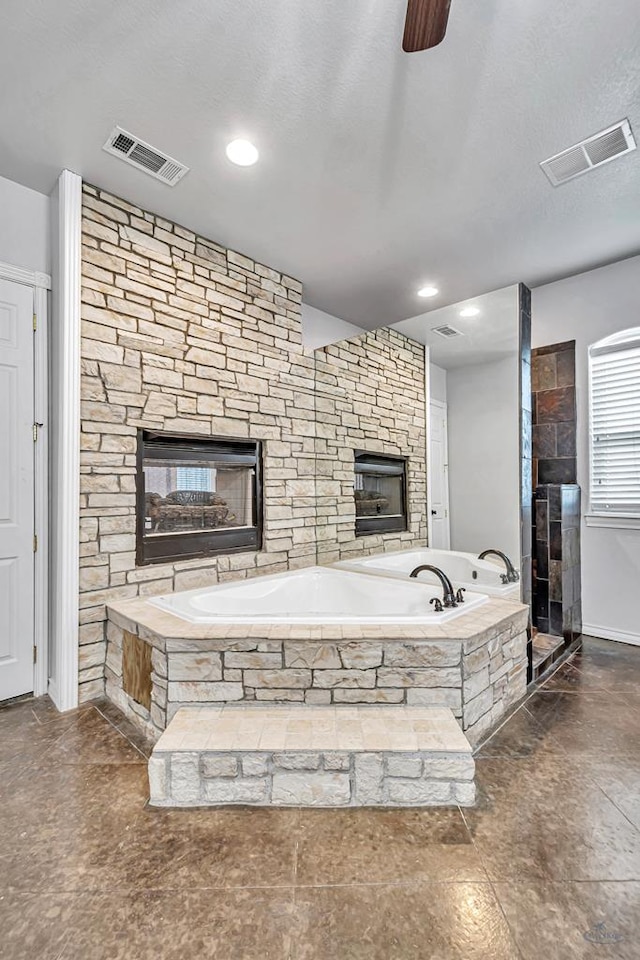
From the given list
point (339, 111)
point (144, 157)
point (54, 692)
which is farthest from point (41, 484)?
point (339, 111)

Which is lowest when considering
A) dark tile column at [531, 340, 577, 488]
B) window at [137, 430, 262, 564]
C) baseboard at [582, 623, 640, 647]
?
baseboard at [582, 623, 640, 647]

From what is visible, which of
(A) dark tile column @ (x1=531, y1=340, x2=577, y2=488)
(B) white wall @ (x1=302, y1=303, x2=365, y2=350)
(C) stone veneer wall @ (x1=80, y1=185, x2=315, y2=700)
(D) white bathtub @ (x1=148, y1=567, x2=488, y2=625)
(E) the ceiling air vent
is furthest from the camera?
(B) white wall @ (x1=302, y1=303, x2=365, y2=350)

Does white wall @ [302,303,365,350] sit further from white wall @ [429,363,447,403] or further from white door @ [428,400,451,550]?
white door @ [428,400,451,550]

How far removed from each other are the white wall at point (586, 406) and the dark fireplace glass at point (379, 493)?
1444 mm

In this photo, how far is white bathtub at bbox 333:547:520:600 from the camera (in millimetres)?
2797

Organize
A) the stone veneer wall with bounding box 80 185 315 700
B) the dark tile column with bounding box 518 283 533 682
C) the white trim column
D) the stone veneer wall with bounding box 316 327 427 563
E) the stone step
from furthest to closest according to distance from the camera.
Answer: the stone veneer wall with bounding box 316 327 427 563 < the dark tile column with bounding box 518 283 533 682 < the stone veneer wall with bounding box 80 185 315 700 < the white trim column < the stone step

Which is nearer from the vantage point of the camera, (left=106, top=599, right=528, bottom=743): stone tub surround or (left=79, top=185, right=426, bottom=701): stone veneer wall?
(left=106, top=599, right=528, bottom=743): stone tub surround

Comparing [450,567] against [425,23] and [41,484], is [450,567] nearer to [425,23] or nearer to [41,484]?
[41,484]

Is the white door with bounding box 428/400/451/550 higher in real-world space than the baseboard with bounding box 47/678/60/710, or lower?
higher

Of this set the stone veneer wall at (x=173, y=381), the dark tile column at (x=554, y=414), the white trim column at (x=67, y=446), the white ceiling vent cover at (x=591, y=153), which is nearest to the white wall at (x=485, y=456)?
the white ceiling vent cover at (x=591, y=153)

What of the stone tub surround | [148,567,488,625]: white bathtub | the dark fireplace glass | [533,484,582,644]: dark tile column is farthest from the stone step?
[533,484,582,644]: dark tile column

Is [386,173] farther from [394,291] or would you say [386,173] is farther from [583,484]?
[583,484]

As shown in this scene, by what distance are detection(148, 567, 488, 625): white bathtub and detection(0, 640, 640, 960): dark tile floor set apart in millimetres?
659

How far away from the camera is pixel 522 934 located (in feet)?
3.85
